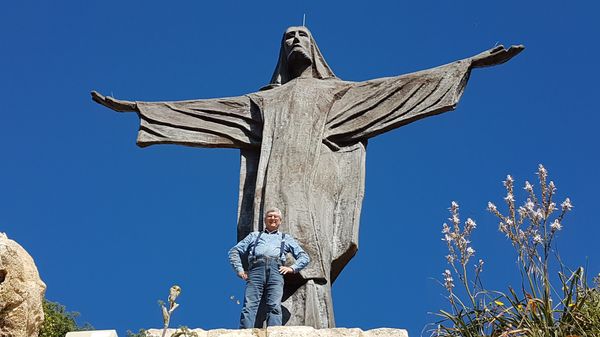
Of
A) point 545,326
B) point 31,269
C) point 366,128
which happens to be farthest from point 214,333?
point 366,128

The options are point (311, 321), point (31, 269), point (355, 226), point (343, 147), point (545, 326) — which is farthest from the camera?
point (343, 147)

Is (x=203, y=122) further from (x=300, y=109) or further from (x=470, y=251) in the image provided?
(x=470, y=251)

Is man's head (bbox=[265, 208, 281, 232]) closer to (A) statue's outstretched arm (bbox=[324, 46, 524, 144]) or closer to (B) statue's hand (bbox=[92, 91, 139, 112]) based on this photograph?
(A) statue's outstretched arm (bbox=[324, 46, 524, 144])

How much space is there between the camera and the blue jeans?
8.66m

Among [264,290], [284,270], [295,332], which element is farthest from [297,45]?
[295,332]

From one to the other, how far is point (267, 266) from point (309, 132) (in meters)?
2.06

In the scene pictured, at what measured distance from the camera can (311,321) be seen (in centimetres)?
903

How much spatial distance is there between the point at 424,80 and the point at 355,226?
190cm

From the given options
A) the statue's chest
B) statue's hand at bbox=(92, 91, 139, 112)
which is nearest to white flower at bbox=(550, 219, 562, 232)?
the statue's chest

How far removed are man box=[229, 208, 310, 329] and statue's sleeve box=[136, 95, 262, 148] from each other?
2.02 meters

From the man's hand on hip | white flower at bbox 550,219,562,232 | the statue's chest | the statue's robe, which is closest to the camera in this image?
white flower at bbox 550,219,562,232

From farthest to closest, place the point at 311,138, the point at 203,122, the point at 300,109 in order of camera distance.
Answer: the point at 203,122, the point at 300,109, the point at 311,138

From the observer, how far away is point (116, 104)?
11.6 m

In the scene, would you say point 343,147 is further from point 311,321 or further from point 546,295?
point 546,295
